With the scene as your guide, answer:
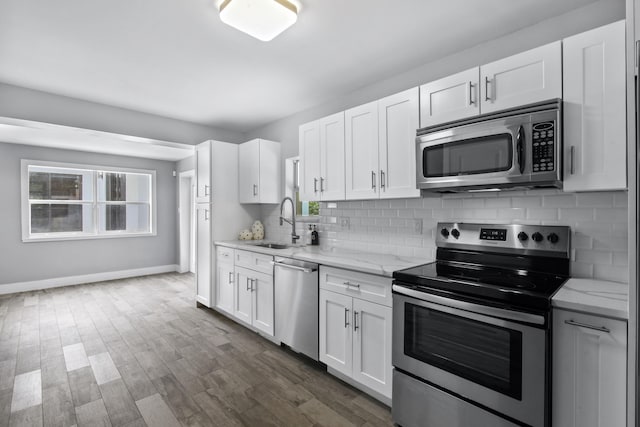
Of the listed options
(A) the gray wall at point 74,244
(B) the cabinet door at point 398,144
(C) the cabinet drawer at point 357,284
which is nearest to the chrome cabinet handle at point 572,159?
(B) the cabinet door at point 398,144

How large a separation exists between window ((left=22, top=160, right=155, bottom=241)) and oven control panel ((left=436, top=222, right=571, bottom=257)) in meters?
6.03

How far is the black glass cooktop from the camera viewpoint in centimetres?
149

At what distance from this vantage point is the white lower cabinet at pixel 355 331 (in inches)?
82.2

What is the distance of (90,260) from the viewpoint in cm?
573

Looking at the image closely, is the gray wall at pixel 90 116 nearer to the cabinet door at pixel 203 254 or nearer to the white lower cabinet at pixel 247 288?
the cabinet door at pixel 203 254

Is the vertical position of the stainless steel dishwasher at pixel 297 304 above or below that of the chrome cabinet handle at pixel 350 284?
below

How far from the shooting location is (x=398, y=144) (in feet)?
7.90

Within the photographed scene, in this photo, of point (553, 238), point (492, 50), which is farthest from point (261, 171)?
point (553, 238)

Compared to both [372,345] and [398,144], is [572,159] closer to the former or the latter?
[398,144]

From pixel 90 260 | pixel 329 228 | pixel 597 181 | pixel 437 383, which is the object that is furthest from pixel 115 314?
pixel 597 181

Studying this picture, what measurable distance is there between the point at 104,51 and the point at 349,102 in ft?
7.44

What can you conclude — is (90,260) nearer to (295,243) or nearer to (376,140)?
(295,243)

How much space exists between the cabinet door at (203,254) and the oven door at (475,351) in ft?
9.42

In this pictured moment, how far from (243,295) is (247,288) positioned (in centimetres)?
15
